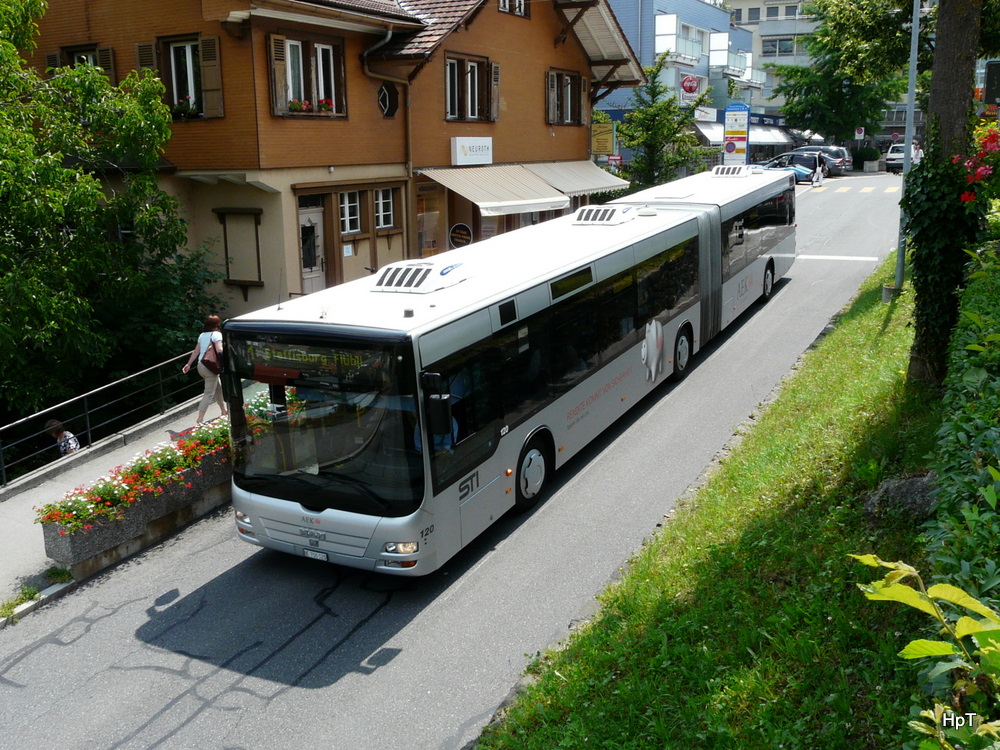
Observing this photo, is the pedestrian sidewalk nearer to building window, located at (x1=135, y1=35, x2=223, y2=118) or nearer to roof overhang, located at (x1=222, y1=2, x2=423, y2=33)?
building window, located at (x1=135, y1=35, x2=223, y2=118)

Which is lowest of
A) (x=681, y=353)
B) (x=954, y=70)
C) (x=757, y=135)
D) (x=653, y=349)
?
(x=681, y=353)

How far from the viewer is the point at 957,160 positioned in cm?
994

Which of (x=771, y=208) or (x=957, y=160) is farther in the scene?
(x=771, y=208)

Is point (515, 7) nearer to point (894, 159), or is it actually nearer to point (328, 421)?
point (328, 421)

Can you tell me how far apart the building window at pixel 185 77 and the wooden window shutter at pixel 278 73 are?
158 centimetres

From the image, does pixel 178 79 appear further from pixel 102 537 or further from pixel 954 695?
pixel 954 695

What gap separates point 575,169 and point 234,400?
71.0 feet

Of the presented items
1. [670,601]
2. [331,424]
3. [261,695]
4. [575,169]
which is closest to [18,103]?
[331,424]

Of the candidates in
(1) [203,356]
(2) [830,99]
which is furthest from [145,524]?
(2) [830,99]

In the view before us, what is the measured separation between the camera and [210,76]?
17.4m

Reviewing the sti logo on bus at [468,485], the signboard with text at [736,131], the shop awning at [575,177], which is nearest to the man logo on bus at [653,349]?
the sti logo on bus at [468,485]

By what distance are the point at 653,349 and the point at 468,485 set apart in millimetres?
5777

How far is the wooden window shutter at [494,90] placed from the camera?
24047 millimetres

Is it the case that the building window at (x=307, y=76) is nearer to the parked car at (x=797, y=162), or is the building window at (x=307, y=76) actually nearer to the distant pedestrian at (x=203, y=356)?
the distant pedestrian at (x=203, y=356)
